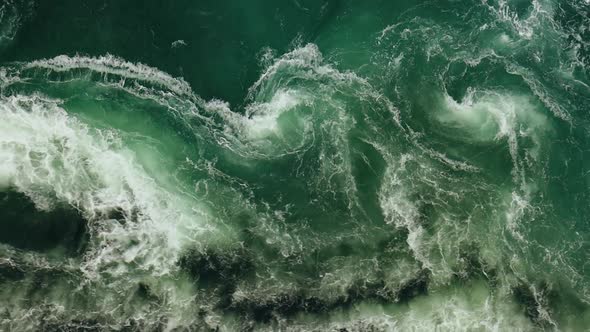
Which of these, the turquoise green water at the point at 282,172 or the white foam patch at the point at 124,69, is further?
the white foam patch at the point at 124,69

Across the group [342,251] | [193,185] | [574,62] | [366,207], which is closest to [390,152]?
[366,207]

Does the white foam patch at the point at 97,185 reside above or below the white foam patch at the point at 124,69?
below

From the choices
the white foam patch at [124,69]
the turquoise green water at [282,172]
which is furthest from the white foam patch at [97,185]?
the white foam patch at [124,69]

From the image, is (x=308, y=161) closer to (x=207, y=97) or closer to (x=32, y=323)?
(x=207, y=97)

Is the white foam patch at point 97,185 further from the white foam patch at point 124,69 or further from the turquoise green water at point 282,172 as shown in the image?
the white foam patch at point 124,69

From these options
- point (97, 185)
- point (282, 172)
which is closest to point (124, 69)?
point (97, 185)

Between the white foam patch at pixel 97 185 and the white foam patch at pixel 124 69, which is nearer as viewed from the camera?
the white foam patch at pixel 97 185

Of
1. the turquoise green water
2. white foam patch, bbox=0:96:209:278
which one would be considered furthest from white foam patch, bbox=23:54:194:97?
white foam patch, bbox=0:96:209:278
